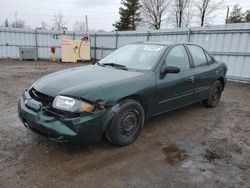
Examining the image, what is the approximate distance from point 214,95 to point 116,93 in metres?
3.25

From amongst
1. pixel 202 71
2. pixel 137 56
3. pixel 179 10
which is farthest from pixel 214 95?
pixel 179 10

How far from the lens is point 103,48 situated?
15.6 metres

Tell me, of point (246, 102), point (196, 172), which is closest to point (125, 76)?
point (196, 172)

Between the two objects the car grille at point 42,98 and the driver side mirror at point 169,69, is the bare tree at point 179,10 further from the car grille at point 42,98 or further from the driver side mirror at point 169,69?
the car grille at point 42,98

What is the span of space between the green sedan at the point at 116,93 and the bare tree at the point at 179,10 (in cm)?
3424

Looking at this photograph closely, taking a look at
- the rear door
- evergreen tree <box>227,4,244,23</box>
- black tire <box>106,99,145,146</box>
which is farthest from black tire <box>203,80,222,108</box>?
evergreen tree <box>227,4,244,23</box>

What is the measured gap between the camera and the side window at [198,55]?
4504mm

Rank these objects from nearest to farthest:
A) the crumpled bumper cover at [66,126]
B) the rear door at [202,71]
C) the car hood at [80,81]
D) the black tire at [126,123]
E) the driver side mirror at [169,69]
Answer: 1. the crumpled bumper cover at [66,126]
2. the car hood at [80,81]
3. the black tire at [126,123]
4. the driver side mirror at [169,69]
5. the rear door at [202,71]

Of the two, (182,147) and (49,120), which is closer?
(49,120)

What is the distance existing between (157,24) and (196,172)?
36342mm

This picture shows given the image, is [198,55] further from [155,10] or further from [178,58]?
[155,10]

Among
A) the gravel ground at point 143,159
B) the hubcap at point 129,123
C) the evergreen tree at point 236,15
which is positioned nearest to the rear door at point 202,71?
the gravel ground at point 143,159

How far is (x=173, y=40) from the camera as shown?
34.4 ft

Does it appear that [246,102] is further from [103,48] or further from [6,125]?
[103,48]
